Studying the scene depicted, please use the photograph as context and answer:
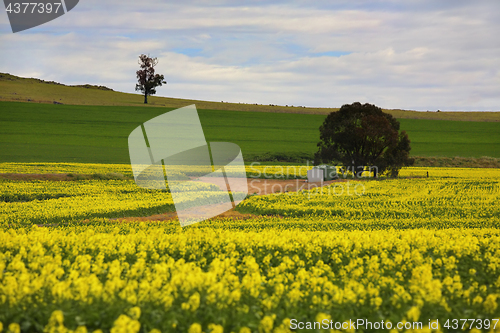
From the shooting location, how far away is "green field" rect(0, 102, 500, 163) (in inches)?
2459

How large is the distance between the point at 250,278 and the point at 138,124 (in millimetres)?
84974

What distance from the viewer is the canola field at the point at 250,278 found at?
569cm

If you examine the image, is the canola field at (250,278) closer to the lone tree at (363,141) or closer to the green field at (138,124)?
the lone tree at (363,141)

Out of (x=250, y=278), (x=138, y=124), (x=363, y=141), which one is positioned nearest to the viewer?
(x=250, y=278)

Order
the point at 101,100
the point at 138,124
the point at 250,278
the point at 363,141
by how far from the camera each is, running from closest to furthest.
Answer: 1. the point at 250,278
2. the point at 363,141
3. the point at 138,124
4. the point at 101,100

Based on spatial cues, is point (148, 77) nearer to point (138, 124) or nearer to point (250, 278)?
point (138, 124)

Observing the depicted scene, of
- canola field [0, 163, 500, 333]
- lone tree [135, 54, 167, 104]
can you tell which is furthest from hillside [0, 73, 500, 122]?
canola field [0, 163, 500, 333]

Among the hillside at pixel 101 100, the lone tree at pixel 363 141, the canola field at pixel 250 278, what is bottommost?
the canola field at pixel 250 278

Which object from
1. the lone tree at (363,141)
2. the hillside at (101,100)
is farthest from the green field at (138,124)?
the lone tree at (363,141)

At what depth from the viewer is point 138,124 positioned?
289 ft

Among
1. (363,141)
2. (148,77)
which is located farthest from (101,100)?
(363,141)

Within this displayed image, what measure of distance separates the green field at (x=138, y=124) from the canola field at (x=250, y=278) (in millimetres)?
46258

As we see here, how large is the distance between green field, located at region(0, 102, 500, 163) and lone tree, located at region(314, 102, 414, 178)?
23157 millimetres

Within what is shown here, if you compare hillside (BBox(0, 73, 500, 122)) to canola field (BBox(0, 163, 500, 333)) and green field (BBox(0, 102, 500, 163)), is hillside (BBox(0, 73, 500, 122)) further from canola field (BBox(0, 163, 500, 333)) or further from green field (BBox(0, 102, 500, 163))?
canola field (BBox(0, 163, 500, 333))
